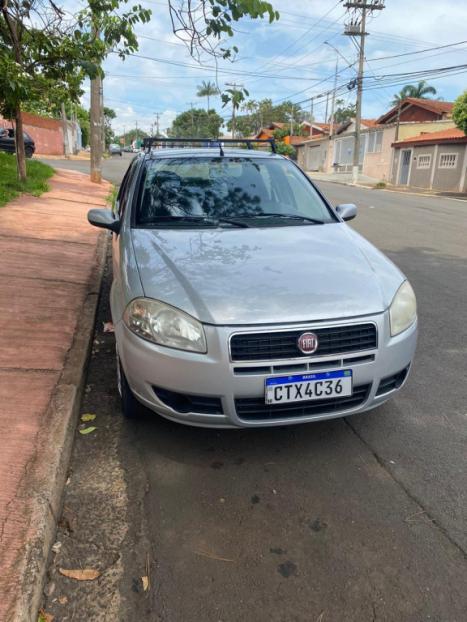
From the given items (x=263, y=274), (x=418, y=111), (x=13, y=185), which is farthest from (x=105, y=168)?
(x=263, y=274)

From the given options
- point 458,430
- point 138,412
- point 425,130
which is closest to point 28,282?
point 138,412

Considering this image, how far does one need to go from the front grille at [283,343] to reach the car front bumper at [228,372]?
25 millimetres

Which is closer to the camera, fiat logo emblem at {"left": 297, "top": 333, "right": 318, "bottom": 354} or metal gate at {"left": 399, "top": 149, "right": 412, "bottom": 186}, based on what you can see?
fiat logo emblem at {"left": 297, "top": 333, "right": 318, "bottom": 354}

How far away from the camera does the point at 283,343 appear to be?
252 cm

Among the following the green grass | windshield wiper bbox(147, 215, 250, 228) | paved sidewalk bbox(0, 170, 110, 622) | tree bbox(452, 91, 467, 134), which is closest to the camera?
paved sidewalk bbox(0, 170, 110, 622)

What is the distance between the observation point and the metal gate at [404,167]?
36.3 m

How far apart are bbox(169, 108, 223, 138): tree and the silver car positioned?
9060 cm

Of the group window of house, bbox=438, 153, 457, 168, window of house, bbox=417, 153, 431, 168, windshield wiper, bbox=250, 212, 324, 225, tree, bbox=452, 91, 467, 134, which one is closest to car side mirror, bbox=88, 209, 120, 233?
windshield wiper, bbox=250, 212, 324, 225

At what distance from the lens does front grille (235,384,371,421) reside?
2.57 m

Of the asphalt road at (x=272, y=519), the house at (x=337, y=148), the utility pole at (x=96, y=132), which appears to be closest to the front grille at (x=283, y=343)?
the asphalt road at (x=272, y=519)

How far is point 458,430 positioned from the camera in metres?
3.17

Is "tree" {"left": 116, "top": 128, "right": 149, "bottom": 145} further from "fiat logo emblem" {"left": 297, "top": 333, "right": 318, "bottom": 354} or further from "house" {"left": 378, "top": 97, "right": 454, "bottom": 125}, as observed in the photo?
"fiat logo emblem" {"left": 297, "top": 333, "right": 318, "bottom": 354}

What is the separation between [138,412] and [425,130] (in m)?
42.3

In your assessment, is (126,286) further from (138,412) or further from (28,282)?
(28,282)
